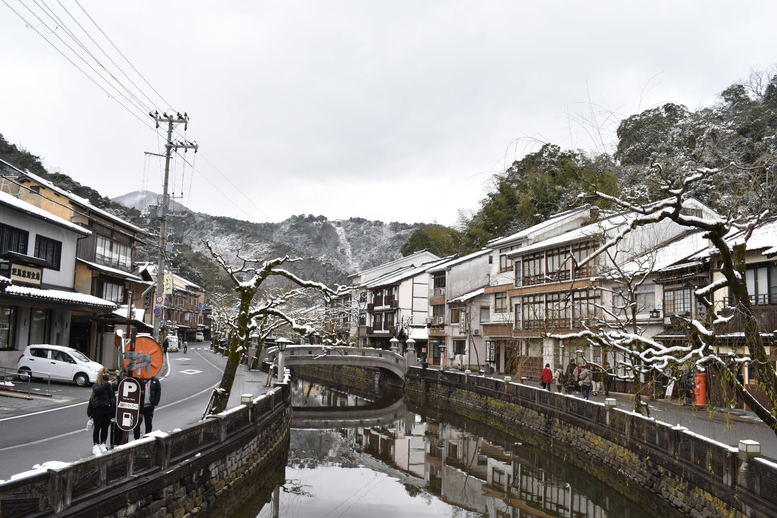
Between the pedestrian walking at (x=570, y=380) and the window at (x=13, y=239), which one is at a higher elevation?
the window at (x=13, y=239)

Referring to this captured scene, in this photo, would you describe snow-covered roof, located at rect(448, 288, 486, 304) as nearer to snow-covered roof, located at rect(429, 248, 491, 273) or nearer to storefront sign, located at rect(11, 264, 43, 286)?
snow-covered roof, located at rect(429, 248, 491, 273)

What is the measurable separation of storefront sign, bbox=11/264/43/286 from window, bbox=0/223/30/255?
154 cm

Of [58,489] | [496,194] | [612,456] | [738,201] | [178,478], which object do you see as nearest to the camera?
[58,489]

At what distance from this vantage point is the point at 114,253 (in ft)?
139

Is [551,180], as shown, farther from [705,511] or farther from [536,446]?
[705,511]

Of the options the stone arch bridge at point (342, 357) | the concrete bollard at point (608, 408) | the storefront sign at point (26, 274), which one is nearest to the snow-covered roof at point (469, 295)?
the stone arch bridge at point (342, 357)

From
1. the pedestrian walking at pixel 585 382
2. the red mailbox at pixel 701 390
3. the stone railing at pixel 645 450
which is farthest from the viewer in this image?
the pedestrian walking at pixel 585 382

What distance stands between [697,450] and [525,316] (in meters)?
28.7

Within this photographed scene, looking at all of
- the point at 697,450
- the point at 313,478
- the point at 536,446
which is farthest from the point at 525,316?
the point at 697,450

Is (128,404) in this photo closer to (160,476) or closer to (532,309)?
(160,476)

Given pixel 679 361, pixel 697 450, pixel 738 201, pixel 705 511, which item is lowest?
pixel 705 511

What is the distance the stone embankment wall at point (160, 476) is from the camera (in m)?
8.92

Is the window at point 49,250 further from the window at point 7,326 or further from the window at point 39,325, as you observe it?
the window at point 7,326

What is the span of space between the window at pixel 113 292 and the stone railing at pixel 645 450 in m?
25.3
